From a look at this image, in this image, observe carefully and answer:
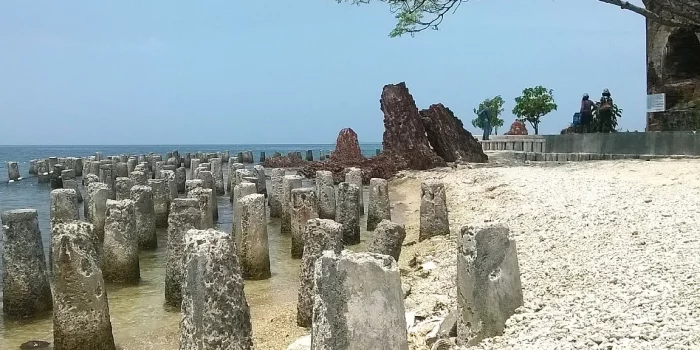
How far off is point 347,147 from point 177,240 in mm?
21115

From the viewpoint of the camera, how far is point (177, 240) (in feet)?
31.2

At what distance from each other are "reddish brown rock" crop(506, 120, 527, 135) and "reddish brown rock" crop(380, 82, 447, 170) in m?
13.9

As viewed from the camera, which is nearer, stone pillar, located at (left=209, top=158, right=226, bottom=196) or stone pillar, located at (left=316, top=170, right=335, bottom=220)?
stone pillar, located at (left=316, top=170, right=335, bottom=220)

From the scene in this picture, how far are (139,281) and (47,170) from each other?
25718mm

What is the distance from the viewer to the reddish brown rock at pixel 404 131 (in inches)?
986

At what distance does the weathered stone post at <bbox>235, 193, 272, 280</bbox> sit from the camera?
10789mm

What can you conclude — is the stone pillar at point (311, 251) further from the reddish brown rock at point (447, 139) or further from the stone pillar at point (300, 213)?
the reddish brown rock at point (447, 139)

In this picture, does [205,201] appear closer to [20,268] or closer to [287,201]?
[287,201]

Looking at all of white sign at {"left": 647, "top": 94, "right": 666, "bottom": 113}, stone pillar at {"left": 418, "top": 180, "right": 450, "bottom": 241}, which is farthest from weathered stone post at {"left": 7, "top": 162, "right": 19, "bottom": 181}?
white sign at {"left": 647, "top": 94, "right": 666, "bottom": 113}

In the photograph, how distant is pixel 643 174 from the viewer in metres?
14.8

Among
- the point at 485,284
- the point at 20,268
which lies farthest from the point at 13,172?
the point at 485,284

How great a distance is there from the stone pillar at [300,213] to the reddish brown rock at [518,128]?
90.7ft

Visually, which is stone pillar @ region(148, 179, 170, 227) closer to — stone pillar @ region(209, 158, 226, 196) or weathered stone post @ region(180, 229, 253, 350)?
stone pillar @ region(209, 158, 226, 196)

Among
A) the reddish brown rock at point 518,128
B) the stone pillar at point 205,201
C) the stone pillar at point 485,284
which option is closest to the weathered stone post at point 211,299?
the stone pillar at point 485,284
